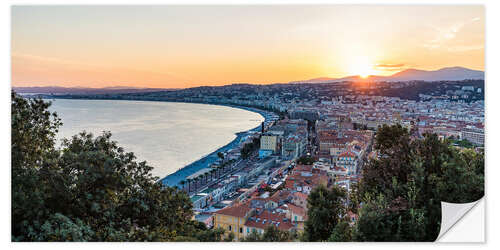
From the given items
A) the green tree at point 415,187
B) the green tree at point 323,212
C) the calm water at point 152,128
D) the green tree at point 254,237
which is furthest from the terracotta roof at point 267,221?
the calm water at point 152,128

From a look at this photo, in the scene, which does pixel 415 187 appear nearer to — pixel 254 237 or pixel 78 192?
pixel 254 237

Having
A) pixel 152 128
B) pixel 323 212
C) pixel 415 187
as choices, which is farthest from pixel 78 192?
pixel 152 128

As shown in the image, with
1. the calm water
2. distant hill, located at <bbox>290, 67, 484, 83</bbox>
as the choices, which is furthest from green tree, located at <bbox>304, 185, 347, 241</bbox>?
the calm water

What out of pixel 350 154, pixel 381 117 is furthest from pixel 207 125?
pixel 381 117

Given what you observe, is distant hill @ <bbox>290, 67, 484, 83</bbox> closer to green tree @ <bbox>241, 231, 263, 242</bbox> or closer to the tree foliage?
green tree @ <bbox>241, 231, 263, 242</bbox>
